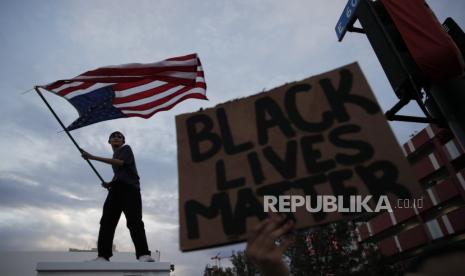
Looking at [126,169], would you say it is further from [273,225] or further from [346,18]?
[346,18]

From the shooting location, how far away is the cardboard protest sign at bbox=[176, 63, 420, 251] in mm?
1908

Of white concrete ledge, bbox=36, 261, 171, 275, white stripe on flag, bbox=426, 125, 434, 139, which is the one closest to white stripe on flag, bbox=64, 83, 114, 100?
white concrete ledge, bbox=36, 261, 171, 275

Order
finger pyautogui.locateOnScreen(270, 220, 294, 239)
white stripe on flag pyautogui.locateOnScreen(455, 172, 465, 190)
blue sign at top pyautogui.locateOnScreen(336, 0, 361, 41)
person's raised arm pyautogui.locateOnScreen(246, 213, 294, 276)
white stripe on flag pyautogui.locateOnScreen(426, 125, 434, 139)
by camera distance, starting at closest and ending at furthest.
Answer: person's raised arm pyautogui.locateOnScreen(246, 213, 294, 276) < finger pyautogui.locateOnScreen(270, 220, 294, 239) < blue sign at top pyautogui.locateOnScreen(336, 0, 361, 41) < white stripe on flag pyautogui.locateOnScreen(455, 172, 465, 190) < white stripe on flag pyautogui.locateOnScreen(426, 125, 434, 139)

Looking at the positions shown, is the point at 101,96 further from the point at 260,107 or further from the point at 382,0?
the point at 382,0

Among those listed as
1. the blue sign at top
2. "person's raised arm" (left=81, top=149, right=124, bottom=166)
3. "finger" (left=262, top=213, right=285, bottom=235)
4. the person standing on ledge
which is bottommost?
"finger" (left=262, top=213, right=285, bottom=235)

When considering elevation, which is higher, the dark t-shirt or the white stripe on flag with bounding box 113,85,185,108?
the white stripe on flag with bounding box 113,85,185,108

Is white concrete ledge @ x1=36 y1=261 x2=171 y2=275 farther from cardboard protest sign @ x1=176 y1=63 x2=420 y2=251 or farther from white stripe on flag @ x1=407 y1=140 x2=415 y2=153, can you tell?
white stripe on flag @ x1=407 y1=140 x2=415 y2=153

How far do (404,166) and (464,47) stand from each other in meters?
4.99

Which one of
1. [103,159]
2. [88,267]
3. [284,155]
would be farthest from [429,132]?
[284,155]

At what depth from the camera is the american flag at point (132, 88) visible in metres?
4.97

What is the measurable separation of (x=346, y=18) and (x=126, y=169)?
554 centimetres

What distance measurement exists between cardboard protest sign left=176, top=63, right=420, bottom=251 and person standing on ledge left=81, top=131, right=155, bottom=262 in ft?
8.65

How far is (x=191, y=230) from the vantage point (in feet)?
6.52

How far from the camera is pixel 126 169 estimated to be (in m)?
4.73
